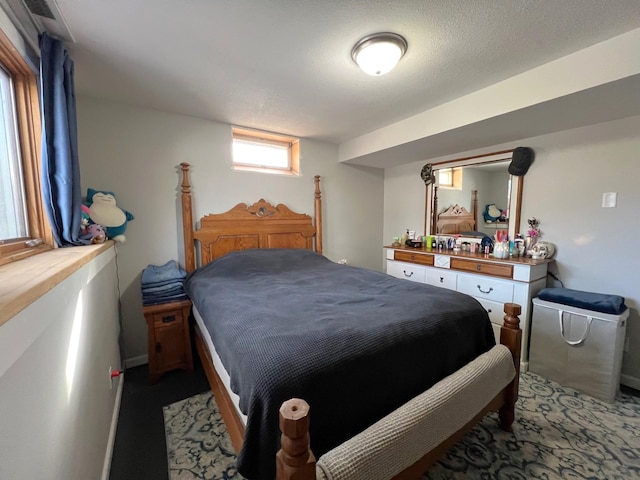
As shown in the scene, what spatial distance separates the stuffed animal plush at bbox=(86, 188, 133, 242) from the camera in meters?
2.02

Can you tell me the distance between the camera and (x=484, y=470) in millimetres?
1365

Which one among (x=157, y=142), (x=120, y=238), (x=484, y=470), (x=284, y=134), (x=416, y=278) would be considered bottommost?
(x=484, y=470)

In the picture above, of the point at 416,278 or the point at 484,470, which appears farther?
the point at 416,278

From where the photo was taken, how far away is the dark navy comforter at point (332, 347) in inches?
37.1

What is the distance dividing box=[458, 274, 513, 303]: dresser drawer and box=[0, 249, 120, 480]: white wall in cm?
285

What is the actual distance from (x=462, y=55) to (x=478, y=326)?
1651 mm

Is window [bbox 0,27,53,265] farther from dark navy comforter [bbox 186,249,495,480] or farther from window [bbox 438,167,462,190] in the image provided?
window [bbox 438,167,462,190]

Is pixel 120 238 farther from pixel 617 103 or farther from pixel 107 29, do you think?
pixel 617 103

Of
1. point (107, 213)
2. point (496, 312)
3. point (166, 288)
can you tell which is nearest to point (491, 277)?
point (496, 312)

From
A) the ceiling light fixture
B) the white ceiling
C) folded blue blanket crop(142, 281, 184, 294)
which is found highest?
the white ceiling

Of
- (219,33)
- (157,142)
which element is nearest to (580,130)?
(219,33)

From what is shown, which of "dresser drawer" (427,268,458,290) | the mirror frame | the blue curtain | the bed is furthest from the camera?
"dresser drawer" (427,268,458,290)

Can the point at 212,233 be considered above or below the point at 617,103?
below

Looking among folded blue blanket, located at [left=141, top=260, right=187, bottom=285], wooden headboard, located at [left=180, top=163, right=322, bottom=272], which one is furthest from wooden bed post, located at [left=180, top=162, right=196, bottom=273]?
folded blue blanket, located at [left=141, top=260, right=187, bottom=285]
